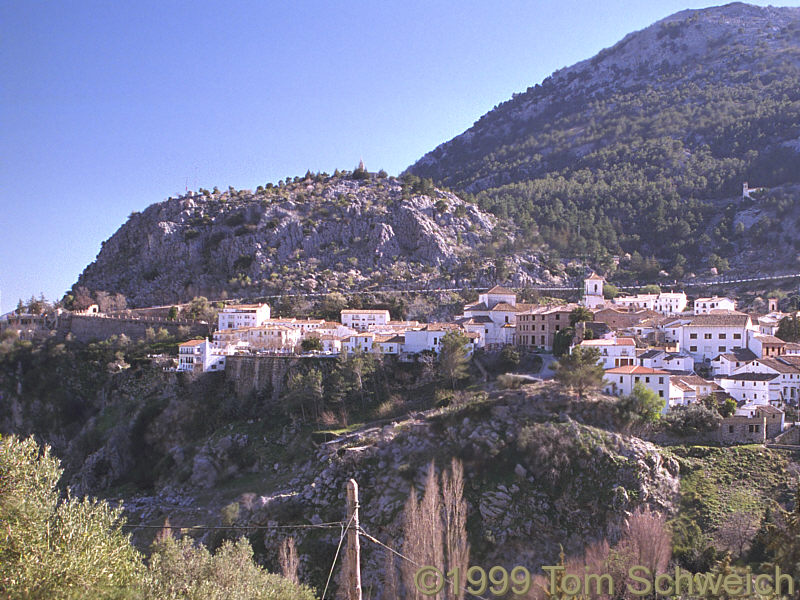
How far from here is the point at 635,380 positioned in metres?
34.1

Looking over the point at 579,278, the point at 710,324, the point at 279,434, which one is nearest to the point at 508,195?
the point at 579,278

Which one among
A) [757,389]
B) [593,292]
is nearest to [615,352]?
[757,389]

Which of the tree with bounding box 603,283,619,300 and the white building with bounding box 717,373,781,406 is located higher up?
the tree with bounding box 603,283,619,300

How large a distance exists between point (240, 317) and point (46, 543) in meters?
42.4

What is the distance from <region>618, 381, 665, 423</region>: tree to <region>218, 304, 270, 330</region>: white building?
2977 cm

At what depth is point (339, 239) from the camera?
3130 inches

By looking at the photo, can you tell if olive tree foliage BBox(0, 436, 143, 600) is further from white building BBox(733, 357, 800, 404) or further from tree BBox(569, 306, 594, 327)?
tree BBox(569, 306, 594, 327)

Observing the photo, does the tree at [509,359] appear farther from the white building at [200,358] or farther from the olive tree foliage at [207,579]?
the olive tree foliage at [207,579]

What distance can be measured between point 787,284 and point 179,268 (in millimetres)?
62627

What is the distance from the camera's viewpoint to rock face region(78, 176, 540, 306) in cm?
7306

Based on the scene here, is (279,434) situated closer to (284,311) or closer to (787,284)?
(284,311)

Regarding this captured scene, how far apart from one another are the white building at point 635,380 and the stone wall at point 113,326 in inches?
1285

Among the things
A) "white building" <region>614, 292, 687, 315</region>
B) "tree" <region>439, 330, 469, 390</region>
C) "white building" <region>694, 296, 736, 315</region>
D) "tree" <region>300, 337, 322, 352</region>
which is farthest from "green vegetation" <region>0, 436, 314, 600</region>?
"white building" <region>614, 292, 687, 315</region>

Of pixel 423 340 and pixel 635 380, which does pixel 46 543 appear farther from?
pixel 423 340
